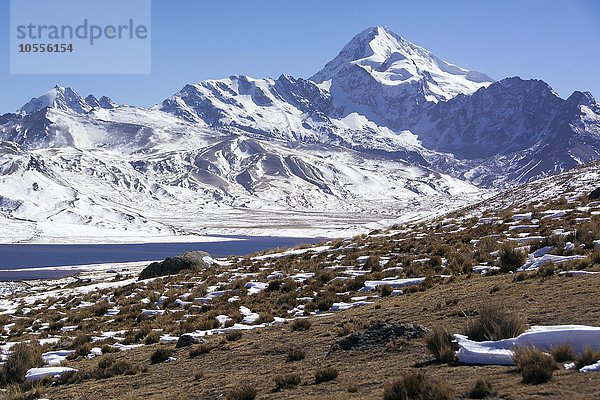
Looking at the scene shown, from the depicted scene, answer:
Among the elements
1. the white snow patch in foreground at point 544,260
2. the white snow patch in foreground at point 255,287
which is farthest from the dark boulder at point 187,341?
the white snow patch in foreground at point 544,260

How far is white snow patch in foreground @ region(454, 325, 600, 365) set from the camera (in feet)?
30.7

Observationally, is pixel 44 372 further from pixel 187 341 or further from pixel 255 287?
pixel 255 287

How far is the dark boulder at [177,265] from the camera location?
36.8 meters

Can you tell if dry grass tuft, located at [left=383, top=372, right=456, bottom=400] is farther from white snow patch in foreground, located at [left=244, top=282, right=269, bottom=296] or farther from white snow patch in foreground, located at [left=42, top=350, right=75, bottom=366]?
white snow patch in foreground, located at [left=244, top=282, right=269, bottom=296]

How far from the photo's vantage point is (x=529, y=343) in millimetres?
9711

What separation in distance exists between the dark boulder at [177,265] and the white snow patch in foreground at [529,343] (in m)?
27.9

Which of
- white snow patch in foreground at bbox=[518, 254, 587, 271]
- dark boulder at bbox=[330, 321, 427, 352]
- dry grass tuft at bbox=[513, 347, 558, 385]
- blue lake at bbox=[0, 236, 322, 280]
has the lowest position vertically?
blue lake at bbox=[0, 236, 322, 280]

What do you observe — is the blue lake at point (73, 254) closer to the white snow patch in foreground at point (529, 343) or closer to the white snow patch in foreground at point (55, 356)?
the white snow patch in foreground at point (55, 356)

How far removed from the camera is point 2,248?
530 ft

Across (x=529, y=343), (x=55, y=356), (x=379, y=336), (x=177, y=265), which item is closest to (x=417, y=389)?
(x=529, y=343)

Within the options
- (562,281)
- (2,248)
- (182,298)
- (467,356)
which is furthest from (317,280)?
(2,248)

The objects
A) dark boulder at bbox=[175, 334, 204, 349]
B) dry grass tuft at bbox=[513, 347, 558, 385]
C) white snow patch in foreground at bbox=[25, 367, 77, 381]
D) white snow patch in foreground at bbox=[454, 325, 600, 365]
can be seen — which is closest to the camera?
dry grass tuft at bbox=[513, 347, 558, 385]

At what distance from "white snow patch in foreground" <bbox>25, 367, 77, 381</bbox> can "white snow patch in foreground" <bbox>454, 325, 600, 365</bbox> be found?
950cm

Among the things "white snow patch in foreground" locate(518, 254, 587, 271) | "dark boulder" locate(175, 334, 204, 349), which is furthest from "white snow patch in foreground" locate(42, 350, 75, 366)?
"white snow patch in foreground" locate(518, 254, 587, 271)
